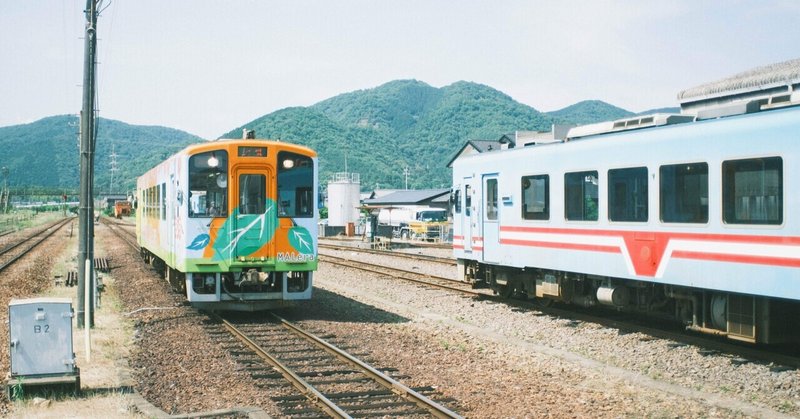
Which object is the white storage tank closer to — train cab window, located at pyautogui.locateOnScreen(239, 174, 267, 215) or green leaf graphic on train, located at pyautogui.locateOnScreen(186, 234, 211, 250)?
train cab window, located at pyautogui.locateOnScreen(239, 174, 267, 215)

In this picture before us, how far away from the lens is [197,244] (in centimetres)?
1378

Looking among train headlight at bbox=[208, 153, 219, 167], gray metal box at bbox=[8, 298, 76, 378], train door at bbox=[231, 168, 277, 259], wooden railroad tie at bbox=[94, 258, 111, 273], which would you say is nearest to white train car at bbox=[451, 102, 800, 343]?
train door at bbox=[231, 168, 277, 259]

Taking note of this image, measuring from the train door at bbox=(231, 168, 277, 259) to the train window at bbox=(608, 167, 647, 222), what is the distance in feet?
20.1

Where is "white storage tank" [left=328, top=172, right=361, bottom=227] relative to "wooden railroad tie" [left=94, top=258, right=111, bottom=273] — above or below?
above

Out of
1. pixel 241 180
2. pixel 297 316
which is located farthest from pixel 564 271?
pixel 241 180

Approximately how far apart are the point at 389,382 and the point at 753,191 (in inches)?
208

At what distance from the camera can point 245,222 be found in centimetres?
1402

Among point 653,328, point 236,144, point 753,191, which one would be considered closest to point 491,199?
point 653,328

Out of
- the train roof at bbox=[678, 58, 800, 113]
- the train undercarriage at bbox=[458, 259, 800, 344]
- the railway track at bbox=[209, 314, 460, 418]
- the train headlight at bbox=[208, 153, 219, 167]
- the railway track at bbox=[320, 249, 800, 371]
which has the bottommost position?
the railway track at bbox=[209, 314, 460, 418]

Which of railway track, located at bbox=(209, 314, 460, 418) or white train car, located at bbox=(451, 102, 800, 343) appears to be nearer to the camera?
railway track, located at bbox=(209, 314, 460, 418)

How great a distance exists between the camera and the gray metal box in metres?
8.23

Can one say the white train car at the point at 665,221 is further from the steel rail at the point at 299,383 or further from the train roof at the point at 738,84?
the train roof at the point at 738,84

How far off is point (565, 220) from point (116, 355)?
7928 millimetres

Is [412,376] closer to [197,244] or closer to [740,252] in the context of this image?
[740,252]
